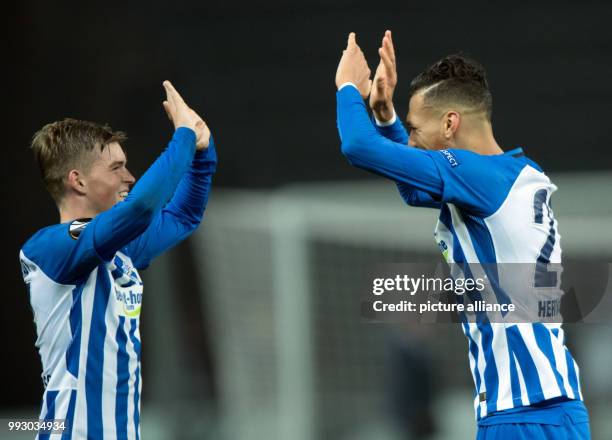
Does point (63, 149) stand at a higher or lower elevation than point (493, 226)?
higher

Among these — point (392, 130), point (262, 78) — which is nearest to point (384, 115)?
point (392, 130)

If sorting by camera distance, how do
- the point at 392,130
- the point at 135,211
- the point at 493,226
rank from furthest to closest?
the point at 392,130 < the point at 493,226 < the point at 135,211

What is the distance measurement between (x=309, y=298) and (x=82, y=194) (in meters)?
4.07

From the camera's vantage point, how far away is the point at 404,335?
677 centimetres

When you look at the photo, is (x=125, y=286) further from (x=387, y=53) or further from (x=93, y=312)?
(x=387, y=53)

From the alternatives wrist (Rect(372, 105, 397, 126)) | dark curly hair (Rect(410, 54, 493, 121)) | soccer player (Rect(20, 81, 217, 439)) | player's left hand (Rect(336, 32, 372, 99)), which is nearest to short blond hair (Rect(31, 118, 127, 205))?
soccer player (Rect(20, 81, 217, 439))

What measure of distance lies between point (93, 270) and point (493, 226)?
1148 millimetres

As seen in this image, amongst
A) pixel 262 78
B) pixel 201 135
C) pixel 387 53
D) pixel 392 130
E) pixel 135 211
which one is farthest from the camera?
pixel 262 78

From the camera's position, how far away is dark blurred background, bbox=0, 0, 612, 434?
358 inches

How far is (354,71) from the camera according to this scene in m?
2.96

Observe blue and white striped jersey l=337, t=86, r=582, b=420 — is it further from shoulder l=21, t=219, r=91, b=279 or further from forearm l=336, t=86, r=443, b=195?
shoulder l=21, t=219, r=91, b=279

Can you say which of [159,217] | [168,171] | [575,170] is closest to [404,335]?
[575,170]

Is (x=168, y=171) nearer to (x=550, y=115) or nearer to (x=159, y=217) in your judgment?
(x=159, y=217)

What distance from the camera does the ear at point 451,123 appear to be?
2.95m
